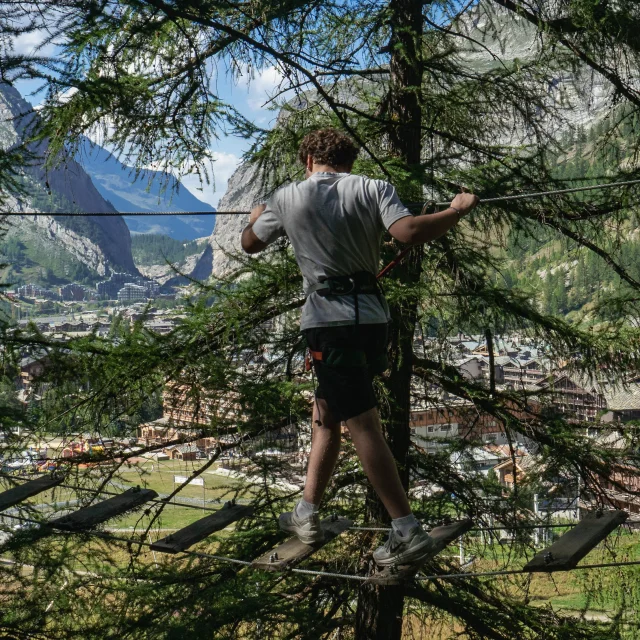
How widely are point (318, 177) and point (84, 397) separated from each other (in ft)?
13.0

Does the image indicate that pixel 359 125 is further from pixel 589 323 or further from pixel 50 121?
pixel 589 323

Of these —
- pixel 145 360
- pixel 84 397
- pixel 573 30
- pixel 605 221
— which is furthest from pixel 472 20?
pixel 84 397

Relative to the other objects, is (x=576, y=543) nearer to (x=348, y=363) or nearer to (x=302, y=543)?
(x=302, y=543)

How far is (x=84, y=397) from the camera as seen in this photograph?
20.6 feet

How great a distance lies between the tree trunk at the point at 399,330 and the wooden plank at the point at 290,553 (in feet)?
8.85

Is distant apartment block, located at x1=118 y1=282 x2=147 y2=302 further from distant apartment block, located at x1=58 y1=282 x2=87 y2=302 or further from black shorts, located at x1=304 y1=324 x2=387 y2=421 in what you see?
black shorts, located at x1=304 y1=324 x2=387 y2=421

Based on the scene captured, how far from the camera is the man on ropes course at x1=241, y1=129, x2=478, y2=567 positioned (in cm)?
291

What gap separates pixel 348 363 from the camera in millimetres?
2957

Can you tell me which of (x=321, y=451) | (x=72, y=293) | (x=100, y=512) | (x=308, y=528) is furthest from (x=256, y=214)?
(x=72, y=293)

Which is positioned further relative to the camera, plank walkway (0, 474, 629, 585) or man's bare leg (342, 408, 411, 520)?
plank walkway (0, 474, 629, 585)

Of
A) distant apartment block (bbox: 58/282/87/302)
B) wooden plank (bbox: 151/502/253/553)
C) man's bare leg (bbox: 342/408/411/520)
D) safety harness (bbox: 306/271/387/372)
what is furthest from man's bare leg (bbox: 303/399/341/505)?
distant apartment block (bbox: 58/282/87/302)

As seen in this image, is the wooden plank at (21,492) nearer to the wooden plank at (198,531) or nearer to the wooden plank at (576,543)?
the wooden plank at (198,531)

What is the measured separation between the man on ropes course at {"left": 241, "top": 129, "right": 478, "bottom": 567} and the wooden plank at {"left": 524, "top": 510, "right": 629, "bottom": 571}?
1.84 feet

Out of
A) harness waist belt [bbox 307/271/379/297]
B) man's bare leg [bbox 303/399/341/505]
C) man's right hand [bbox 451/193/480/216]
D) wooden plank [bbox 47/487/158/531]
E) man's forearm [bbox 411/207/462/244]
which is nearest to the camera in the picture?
man's forearm [bbox 411/207/462/244]
